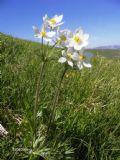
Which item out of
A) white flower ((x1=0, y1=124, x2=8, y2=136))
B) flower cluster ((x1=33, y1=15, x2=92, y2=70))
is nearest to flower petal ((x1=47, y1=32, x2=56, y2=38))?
flower cluster ((x1=33, y1=15, x2=92, y2=70))

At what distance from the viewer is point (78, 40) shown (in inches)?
117

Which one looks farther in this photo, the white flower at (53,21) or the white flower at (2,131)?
the white flower at (2,131)

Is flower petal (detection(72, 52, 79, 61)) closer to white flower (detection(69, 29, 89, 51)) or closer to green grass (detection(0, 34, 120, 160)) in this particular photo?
white flower (detection(69, 29, 89, 51))

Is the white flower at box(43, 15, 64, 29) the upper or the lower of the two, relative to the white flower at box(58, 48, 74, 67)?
upper

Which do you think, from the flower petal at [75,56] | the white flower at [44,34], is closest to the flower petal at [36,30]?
the white flower at [44,34]

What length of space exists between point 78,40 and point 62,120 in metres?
1.18

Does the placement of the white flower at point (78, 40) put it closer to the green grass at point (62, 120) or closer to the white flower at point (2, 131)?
the green grass at point (62, 120)

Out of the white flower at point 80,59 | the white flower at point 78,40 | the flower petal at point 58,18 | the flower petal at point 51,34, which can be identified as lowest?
the white flower at point 80,59

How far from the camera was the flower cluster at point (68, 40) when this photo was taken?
302 cm

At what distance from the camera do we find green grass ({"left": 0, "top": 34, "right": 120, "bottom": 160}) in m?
3.40

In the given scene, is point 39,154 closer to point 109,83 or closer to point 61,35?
point 61,35

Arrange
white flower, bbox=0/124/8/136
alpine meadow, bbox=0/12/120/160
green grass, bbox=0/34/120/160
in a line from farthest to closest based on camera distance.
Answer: white flower, bbox=0/124/8/136 < green grass, bbox=0/34/120/160 < alpine meadow, bbox=0/12/120/160

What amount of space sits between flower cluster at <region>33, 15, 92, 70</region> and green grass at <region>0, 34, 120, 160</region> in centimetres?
19

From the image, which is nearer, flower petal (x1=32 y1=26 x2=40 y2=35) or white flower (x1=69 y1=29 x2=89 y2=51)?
white flower (x1=69 y1=29 x2=89 y2=51)
